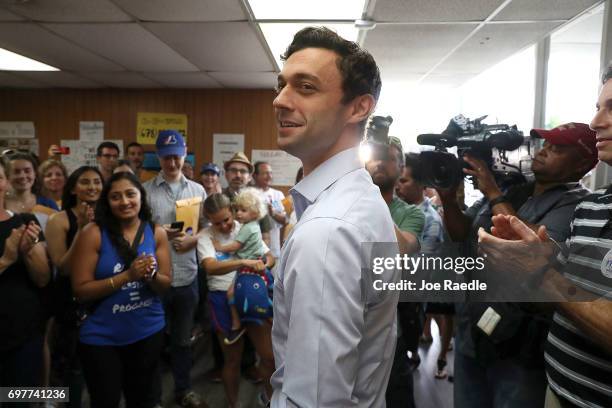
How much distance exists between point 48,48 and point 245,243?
2.36 meters

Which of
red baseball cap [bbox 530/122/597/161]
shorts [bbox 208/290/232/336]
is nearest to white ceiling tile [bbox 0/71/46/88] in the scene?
shorts [bbox 208/290/232/336]

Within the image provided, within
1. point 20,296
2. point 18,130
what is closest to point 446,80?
point 20,296

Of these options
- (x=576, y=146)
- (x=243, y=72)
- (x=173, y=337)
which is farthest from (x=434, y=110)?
(x=173, y=337)

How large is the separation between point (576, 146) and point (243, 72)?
299 centimetres

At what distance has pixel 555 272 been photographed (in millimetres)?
768

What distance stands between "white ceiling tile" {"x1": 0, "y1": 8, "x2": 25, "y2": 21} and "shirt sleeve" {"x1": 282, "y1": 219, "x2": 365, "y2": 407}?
8.74 feet

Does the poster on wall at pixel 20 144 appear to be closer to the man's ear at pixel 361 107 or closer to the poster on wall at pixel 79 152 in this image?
the poster on wall at pixel 79 152

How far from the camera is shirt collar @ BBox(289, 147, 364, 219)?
72 cm

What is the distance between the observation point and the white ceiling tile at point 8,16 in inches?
86.4

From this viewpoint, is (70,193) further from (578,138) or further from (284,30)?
(578,138)

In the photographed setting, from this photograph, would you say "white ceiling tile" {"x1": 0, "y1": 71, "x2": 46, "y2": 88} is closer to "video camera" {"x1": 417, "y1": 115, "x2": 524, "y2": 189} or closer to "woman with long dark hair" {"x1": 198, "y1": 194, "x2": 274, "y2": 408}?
"woman with long dark hair" {"x1": 198, "y1": 194, "x2": 274, "y2": 408}

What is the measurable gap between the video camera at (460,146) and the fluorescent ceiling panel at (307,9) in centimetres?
112

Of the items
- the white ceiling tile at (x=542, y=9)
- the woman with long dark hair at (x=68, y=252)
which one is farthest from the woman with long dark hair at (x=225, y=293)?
the white ceiling tile at (x=542, y=9)

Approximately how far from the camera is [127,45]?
9.12ft
